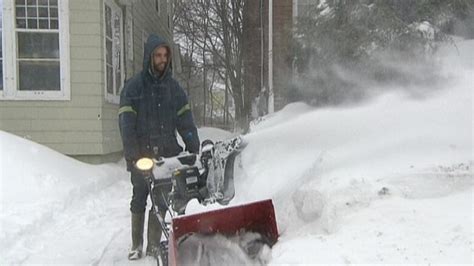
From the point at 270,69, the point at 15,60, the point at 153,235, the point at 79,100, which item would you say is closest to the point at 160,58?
the point at 153,235

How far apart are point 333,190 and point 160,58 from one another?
1.87 meters

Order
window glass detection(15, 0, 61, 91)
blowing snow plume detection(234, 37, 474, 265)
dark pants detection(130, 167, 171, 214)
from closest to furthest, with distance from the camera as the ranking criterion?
blowing snow plume detection(234, 37, 474, 265)
dark pants detection(130, 167, 171, 214)
window glass detection(15, 0, 61, 91)

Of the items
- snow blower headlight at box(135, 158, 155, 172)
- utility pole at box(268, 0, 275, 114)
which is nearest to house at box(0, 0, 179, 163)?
utility pole at box(268, 0, 275, 114)

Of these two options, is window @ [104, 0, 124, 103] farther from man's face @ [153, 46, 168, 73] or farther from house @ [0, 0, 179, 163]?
man's face @ [153, 46, 168, 73]

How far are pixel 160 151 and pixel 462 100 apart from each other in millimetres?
3185

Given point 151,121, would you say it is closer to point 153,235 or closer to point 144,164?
point 144,164

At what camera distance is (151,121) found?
4797mm

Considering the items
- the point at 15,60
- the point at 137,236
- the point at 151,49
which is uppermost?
the point at 15,60

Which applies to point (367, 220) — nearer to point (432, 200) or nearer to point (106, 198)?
point (432, 200)

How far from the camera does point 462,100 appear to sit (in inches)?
221

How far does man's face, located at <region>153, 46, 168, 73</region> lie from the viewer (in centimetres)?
466

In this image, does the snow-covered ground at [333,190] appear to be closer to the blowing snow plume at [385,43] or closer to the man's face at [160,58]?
the blowing snow plume at [385,43]

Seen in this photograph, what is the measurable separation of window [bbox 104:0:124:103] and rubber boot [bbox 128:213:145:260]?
534 cm

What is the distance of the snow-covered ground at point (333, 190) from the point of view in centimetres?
337
